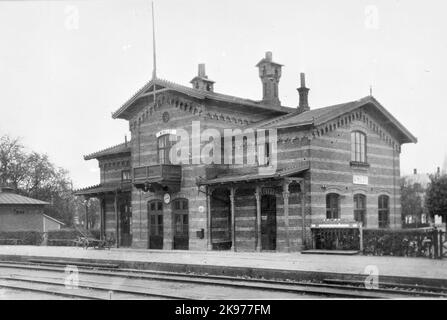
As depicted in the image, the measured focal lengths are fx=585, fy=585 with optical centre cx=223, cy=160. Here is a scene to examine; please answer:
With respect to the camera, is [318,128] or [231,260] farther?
[318,128]

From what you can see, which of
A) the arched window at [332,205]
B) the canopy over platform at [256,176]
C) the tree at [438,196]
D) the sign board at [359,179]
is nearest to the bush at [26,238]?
the canopy over platform at [256,176]

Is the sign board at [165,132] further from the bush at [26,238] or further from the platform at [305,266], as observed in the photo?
the bush at [26,238]

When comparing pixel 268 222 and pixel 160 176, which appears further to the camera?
pixel 160 176

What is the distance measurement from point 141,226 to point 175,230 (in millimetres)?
2493

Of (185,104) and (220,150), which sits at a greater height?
(185,104)

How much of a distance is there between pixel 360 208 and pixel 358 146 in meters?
2.85

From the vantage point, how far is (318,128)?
24531mm

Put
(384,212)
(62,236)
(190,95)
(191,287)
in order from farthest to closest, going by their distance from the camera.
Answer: (62,236) < (384,212) < (190,95) < (191,287)

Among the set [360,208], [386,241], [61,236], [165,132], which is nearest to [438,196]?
[360,208]

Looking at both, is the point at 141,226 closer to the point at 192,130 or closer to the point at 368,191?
the point at 192,130

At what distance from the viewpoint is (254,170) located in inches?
1016

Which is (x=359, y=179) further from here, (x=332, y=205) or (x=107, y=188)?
(x=107, y=188)

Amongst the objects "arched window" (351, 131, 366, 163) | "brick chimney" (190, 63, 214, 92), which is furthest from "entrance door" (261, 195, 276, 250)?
"brick chimney" (190, 63, 214, 92)
